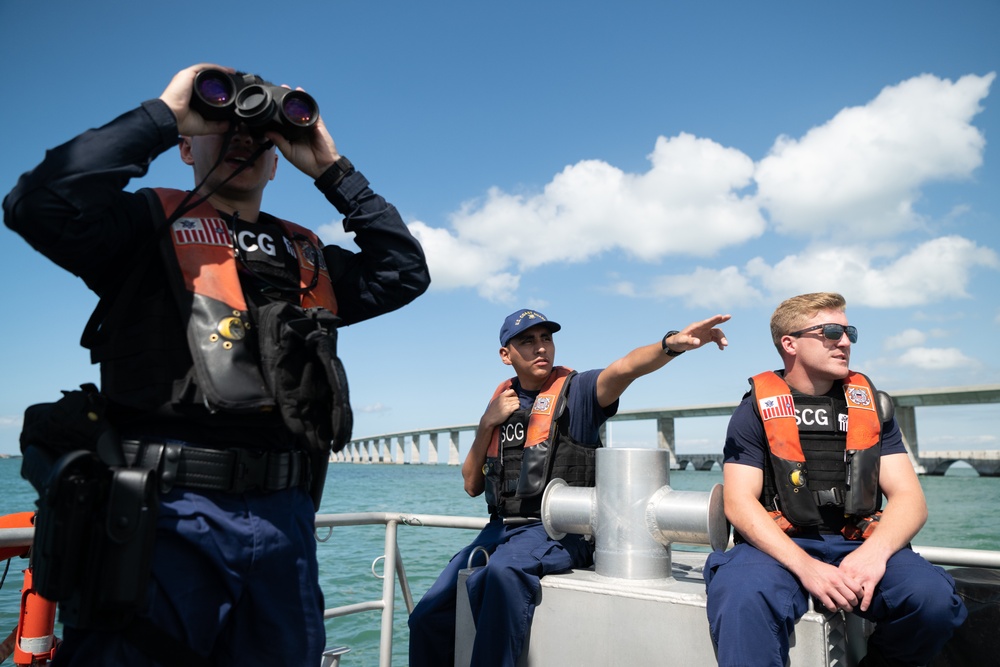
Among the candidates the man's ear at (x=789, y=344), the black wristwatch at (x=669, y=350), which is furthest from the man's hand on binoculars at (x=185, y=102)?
the man's ear at (x=789, y=344)

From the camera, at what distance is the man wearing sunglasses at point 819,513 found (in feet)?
8.01

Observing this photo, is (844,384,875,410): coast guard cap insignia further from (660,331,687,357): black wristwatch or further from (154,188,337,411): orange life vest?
(154,188,337,411): orange life vest

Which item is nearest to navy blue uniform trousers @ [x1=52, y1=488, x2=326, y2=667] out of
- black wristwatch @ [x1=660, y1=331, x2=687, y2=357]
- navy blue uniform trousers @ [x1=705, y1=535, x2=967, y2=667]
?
navy blue uniform trousers @ [x1=705, y1=535, x2=967, y2=667]

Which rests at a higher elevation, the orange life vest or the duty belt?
the orange life vest

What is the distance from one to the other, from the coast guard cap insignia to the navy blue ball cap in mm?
1614

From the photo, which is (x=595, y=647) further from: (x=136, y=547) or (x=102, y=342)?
(x=102, y=342)

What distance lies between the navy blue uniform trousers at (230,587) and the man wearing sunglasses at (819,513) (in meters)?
1.48

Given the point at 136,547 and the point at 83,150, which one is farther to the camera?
the point at 83,150

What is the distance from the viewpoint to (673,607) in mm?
2627

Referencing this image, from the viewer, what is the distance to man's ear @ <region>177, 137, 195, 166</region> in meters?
2.10

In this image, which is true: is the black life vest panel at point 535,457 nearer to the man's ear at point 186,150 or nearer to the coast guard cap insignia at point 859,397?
the coast guard cap insignia at point 859,397

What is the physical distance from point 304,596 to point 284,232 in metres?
1.05

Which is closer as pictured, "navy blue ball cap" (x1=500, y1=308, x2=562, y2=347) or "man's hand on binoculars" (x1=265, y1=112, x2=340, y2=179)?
"man's hand on binoculars" (x1=265, y1=112, x2=340, y2=179)

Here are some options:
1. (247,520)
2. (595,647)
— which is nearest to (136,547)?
(247,520)
